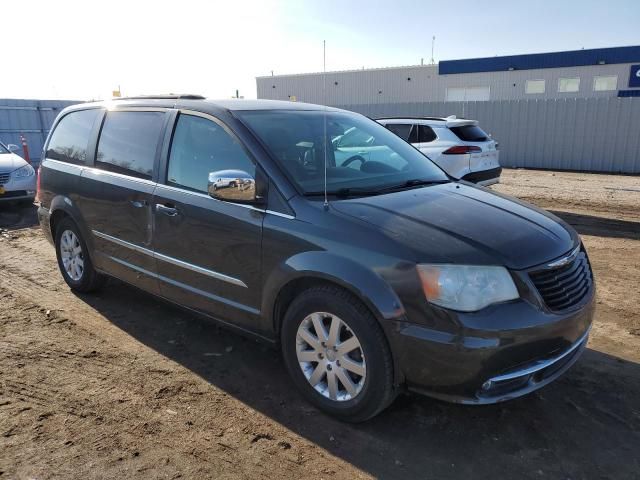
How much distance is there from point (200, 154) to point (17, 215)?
7.59m

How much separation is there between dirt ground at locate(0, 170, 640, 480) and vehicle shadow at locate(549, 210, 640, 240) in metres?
3.42

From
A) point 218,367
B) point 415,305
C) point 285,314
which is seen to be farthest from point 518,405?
point 218,367

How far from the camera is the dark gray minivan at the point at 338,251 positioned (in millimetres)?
2594

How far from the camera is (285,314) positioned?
317 centimetres

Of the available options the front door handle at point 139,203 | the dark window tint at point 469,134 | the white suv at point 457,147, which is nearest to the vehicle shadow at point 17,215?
the front door handle at point 139,203

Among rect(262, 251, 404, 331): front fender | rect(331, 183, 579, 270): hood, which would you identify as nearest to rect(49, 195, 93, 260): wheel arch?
rect(262, 251, 404, 331): front fender

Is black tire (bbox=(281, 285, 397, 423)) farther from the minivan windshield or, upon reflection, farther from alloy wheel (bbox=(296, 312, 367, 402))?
the minivan windshield

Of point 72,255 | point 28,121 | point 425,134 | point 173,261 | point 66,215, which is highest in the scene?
point 28,121

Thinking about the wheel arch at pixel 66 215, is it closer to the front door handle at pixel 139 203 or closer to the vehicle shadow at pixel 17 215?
the front door handle at pixel 139 203

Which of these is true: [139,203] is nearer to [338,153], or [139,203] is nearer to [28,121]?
[338,153]

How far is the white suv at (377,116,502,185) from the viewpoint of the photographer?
9391 millimetres

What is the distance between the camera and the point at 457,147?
9.40 metres

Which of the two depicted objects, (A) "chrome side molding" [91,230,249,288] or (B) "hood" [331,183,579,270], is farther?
(A) "chrome side molding" [91,230,249,288]

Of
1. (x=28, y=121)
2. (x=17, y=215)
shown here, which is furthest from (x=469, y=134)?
(x=28, y=121)
